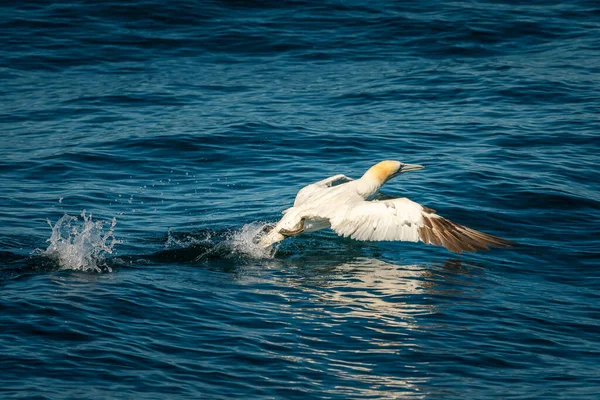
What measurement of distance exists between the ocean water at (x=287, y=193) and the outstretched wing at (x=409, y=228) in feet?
1.09

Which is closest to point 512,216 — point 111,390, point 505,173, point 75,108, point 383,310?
point 505,173

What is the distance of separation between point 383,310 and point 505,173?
5336 millimetres

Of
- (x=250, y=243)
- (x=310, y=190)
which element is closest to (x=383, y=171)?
(x=310, y=190)

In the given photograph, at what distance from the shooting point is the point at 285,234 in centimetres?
1040

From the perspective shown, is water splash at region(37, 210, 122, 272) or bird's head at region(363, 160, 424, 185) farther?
bird's head at region(363, 160, 424, 185)

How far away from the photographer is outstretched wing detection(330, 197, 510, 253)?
990 cm

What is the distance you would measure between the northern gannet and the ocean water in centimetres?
32

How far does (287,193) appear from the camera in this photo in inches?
500

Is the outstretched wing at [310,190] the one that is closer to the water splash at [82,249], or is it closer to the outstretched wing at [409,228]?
the outstretched wing at [409,228]

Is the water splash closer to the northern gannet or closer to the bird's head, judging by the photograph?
the northern gannet

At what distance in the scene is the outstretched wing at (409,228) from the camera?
9898 millimetres

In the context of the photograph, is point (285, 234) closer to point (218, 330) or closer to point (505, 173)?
point (218, 330)

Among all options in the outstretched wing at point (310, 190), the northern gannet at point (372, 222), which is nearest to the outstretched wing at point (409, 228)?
the northern gannet at point (372, 222)

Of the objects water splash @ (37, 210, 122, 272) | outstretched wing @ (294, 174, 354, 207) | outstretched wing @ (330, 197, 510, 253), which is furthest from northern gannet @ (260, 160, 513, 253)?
water splash @ (37, 210, 122, 272)
